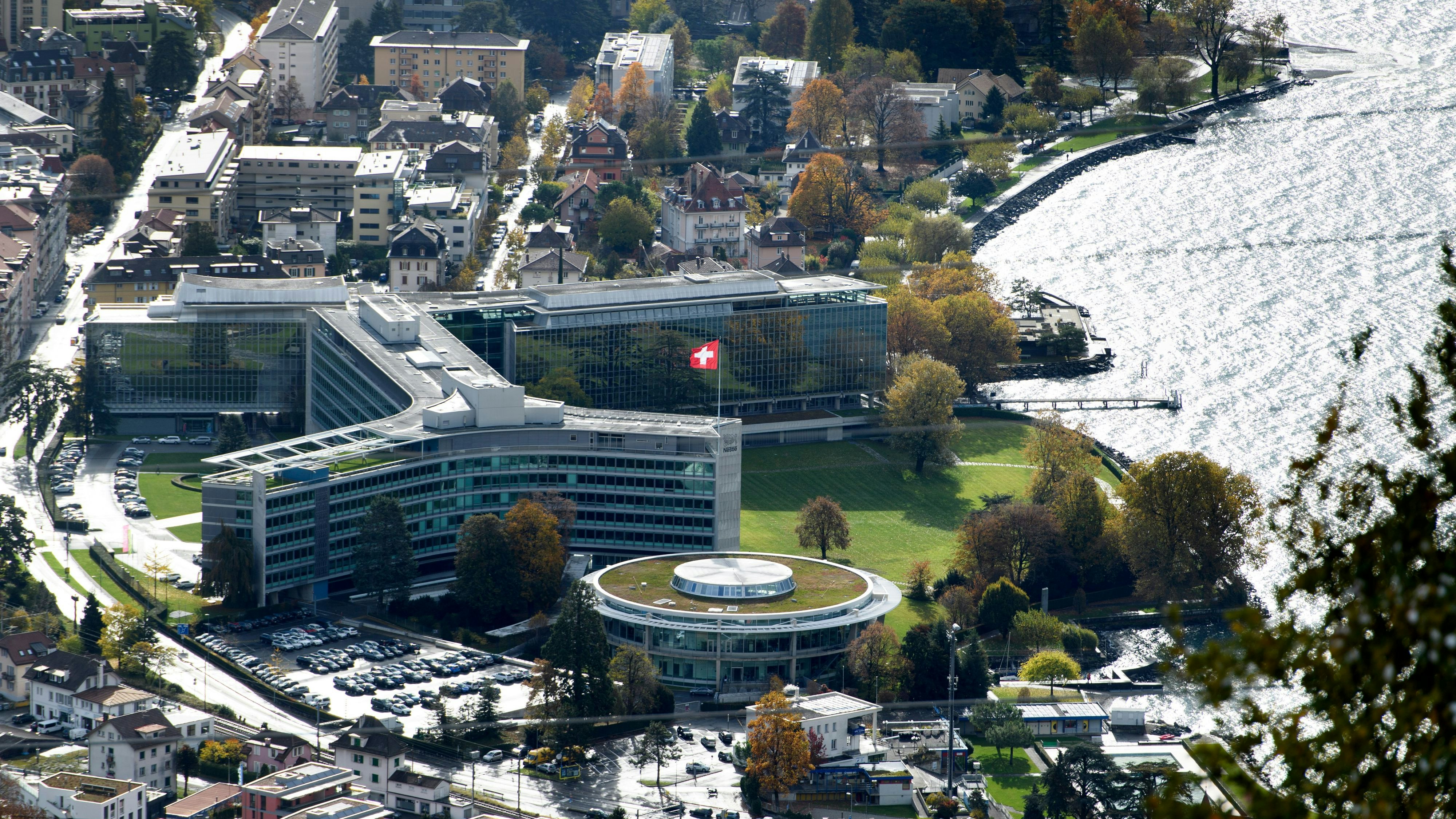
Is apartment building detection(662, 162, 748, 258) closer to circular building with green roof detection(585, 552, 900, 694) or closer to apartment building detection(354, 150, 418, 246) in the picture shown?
apartment building detection(354, 150, 418, 246)

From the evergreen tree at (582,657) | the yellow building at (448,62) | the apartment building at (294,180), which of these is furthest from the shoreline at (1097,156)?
the evergreen tree at (582,657)

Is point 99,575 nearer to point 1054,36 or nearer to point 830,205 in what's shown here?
point 830,205

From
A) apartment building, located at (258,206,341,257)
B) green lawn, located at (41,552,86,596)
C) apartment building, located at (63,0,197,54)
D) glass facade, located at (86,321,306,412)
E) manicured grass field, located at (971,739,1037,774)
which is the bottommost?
manicured grass field, located at (971,739,1037,774)

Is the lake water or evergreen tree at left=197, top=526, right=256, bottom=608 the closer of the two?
evergreen tree at left=197, top=526, right=256, bottom=608

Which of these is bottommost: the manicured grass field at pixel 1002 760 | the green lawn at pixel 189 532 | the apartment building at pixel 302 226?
the manicured grass field at pixel 1002 760

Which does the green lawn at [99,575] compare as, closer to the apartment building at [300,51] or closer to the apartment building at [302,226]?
the apartment building at [302,226]

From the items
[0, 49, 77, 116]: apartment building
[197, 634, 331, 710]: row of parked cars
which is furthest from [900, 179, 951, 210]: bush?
[197, 634, 331, 710]: row of parked cars

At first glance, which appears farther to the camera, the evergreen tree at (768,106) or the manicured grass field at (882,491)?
the evergreen tree at (768,106)

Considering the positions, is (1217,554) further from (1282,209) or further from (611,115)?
(611,115)
